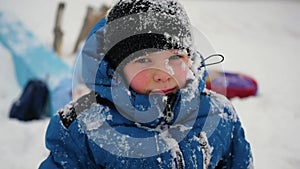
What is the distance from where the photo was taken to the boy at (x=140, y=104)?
1.19 meters

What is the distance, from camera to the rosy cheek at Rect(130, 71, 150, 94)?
1186 millimetres

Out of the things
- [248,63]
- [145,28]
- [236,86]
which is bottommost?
[248,63]

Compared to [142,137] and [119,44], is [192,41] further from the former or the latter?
[142,137]

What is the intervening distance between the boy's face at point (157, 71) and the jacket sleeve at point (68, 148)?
0.26m

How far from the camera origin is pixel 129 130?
1244 mm

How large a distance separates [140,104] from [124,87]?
0.08m

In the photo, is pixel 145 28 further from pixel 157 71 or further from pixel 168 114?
pixel 168 114

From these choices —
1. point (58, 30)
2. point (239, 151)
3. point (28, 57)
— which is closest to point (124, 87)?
point (239, 151)

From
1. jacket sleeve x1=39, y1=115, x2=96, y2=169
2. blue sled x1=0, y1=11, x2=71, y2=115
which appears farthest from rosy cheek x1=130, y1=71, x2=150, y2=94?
blue sled x1=0, y1=11, x2=71, y2=115

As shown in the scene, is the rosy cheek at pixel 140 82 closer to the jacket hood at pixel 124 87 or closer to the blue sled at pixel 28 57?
the jacket hood at pixel 124 87

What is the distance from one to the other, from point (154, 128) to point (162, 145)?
0.07 m

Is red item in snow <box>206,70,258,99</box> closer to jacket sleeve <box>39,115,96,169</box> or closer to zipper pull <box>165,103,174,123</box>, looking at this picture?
zipper pull <box>165,103,174,123</box>

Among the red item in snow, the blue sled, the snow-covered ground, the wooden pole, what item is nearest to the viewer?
the snow-covered ground

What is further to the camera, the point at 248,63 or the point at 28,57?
the point at 248,63
